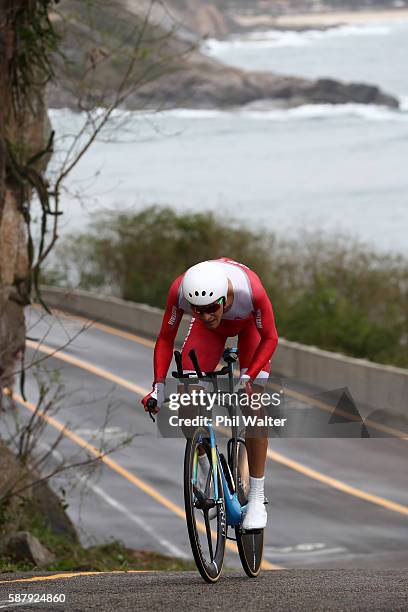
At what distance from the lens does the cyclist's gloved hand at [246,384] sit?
7441 millimetres

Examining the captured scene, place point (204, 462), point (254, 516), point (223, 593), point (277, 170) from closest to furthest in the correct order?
point (223, 593) < point (204, 462) < point (254, 516) < point (277, 170)

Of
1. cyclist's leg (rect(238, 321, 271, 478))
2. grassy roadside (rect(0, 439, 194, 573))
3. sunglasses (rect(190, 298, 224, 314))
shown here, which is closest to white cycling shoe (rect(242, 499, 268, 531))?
cyclist's leg (rect(238, 321, 271, 478))

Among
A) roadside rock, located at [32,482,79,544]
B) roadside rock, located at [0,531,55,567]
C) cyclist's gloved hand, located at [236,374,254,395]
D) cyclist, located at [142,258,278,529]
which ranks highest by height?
cyclist, located at [142,258,278,529]

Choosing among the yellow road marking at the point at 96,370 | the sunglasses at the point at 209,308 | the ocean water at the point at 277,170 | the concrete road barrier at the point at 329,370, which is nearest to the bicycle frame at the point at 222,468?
the sunglasses at the point at 209,308

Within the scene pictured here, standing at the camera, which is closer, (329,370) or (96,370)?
(329,370)

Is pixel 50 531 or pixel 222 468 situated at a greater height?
pixel 222 468

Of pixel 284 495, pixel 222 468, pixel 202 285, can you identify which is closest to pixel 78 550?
pixel 284 495

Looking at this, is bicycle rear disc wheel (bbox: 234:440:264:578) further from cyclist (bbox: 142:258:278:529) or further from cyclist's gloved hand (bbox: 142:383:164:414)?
cyclist's gloved hand (bbox: 142:383:164:414)

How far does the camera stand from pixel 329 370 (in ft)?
101

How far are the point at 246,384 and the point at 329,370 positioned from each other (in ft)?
77.1

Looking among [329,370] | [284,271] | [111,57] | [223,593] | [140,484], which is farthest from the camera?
[284,271]

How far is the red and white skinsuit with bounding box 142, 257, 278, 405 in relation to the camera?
24.2 ft

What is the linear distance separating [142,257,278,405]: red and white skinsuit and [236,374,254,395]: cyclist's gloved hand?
0.02 m

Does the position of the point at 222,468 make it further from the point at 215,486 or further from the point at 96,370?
the point at 96,370
